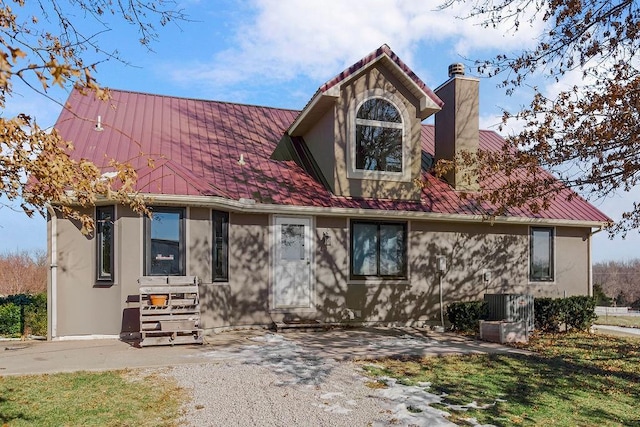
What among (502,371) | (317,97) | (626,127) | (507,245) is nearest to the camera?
(502,371)

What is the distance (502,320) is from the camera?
1074 centimetres

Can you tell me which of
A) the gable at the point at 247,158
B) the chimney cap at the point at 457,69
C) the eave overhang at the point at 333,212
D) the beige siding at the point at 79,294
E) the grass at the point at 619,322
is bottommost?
the grass at the point at 619,322

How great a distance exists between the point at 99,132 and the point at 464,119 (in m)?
9.21

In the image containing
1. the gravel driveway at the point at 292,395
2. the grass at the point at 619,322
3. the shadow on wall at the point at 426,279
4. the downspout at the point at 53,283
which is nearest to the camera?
the gravel driveway at the point at 292,395

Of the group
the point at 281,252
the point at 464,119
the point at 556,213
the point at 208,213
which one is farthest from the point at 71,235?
the point at 556,213

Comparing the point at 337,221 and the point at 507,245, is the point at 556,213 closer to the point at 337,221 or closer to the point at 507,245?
the point at 507,245

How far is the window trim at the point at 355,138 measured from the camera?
11.6 meters

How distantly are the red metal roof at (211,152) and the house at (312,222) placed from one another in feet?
0.16

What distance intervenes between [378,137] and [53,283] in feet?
24.8

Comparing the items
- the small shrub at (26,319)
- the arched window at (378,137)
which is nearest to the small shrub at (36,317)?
the small shrub at (26,319)

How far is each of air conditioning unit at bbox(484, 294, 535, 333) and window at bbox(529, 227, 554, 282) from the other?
8.24 feet

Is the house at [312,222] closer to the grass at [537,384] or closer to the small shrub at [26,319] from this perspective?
the small shrub at [26,319]

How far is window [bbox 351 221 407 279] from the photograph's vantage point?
11.7 meters

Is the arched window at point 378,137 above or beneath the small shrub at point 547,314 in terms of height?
above
